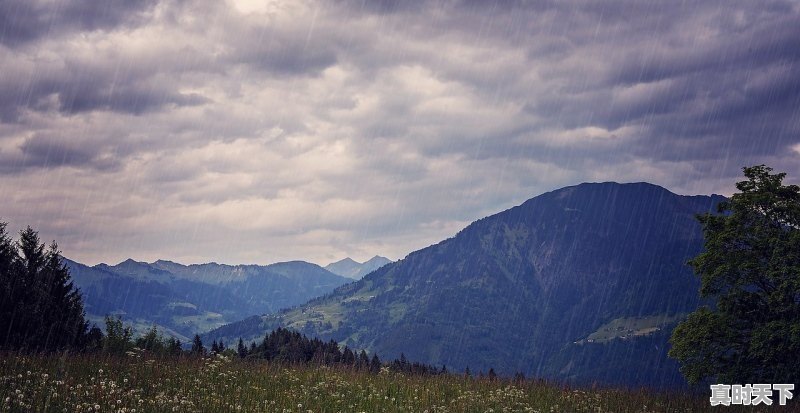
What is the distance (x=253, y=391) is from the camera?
46.2ft

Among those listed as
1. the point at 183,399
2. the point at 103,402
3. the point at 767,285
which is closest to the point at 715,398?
the point at 767,285

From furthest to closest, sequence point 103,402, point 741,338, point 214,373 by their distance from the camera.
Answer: point 741,338 → point 214,373 → point 103,402

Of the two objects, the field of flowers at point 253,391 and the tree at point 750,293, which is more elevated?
the tree at point 750,293

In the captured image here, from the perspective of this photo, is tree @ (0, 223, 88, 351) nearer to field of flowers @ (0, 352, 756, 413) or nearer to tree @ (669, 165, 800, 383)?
field of flowers @ (0, 352, 756, 413)

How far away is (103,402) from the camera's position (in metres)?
11.3

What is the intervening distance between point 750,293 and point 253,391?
27.0m

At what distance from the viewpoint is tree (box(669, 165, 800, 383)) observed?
27391mm

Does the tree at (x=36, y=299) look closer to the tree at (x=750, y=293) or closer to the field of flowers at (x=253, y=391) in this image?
the field of flowers at (x=253, y=391)

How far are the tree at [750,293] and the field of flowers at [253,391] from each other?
425 inches

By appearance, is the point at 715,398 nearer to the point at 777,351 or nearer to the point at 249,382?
the point at 777,351

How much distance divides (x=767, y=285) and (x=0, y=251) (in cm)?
4819

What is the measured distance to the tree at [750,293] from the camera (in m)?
27.4

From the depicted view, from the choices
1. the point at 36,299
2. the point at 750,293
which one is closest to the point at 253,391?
the point at 750,293

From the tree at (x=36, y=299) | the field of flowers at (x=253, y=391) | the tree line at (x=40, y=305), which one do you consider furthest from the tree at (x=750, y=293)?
the tree at (x=36, y=299)
